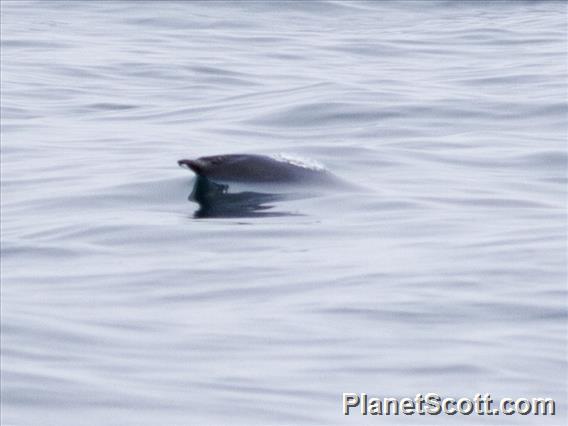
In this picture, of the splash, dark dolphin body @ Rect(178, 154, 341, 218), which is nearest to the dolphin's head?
dark dolphin body @ Rect(178, 154, 341, 218)

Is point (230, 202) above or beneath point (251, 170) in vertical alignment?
beneath

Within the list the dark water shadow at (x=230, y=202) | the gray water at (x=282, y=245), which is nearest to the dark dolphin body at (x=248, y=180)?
the dark water shadow at (x=230, y=202)

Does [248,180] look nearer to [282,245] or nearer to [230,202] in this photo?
[230,202]

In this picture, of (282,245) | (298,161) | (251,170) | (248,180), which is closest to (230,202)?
(248,180)

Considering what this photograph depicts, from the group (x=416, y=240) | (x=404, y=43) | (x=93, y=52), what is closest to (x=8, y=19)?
(x=93, y=52)

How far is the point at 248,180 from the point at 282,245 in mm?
1571

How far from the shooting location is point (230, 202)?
11.2 metres

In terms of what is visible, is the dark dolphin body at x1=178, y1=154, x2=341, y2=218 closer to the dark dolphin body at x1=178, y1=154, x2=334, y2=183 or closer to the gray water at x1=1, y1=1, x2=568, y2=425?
the dark dolphin body at x1=178, y1=154, x2=334, y2=183

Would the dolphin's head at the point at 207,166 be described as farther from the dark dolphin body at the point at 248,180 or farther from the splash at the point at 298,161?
the splash at the point at 298,161

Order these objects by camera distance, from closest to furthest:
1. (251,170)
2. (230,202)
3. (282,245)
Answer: (282,245) → (230,202) → (251,170)

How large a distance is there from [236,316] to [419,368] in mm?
1266

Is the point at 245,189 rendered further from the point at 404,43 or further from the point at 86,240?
the point at 404,43

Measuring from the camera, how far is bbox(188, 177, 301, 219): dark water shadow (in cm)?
1094

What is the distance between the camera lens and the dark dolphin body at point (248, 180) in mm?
11312
